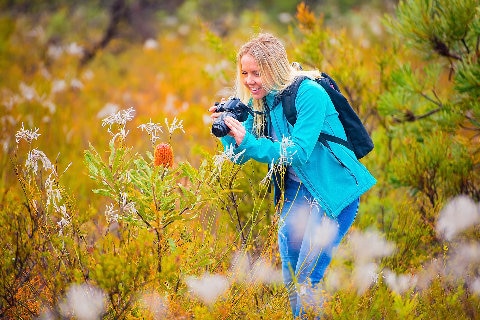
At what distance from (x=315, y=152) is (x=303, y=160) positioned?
156 mm

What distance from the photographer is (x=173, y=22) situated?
48.4ft

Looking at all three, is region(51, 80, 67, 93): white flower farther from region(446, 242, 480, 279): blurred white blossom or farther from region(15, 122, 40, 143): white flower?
region(446, 242, 480, 279): blurred white blossom

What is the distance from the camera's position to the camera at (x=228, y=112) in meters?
2.36

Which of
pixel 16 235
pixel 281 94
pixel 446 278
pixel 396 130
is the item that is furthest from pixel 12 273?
pixel 396 130

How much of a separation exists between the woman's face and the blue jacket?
7 centimetres

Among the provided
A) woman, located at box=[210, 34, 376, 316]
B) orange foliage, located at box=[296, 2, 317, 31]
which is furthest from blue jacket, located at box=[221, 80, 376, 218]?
orange foliage, located at box=[296, 2, 317, 31]

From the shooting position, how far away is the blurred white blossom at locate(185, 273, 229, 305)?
7.89 feet

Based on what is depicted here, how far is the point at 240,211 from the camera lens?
12.1ft

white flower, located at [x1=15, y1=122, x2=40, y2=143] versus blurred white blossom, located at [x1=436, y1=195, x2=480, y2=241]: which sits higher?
white flower, located at [x1=15, y1=122, x2=40, y2=143]

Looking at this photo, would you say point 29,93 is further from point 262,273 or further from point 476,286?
point 476,286

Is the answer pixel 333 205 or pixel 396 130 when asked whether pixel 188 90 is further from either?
pixel 333 205

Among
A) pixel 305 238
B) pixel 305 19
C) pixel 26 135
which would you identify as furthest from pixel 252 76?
pixel 305 19

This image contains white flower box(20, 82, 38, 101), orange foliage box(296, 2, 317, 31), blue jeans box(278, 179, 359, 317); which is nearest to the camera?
blue jeans box(278, 179, 359, 317)

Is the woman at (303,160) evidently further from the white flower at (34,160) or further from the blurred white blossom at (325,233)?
the white flower at (34,160)
